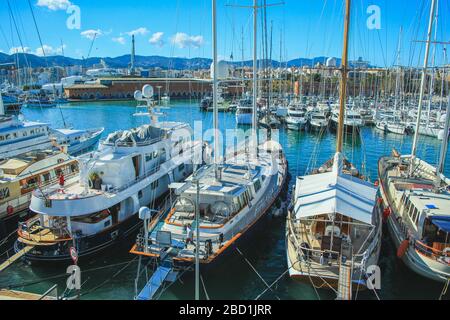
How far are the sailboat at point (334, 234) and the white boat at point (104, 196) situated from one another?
29.4 ft

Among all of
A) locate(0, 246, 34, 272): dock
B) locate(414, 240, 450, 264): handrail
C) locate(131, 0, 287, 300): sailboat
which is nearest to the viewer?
locate(414, 240, 450, 264): handrail

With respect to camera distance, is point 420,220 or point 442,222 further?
point 420,220

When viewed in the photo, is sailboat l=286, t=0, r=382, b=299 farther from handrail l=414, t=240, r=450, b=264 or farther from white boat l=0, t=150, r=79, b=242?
white boat l=0, t=150, r=79, b=242

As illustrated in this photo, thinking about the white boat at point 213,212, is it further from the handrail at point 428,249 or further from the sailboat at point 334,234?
the handrail at point 428,249

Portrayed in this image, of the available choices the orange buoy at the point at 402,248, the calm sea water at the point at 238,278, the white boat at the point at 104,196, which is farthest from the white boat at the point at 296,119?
the orange buoy at the point at 402,248

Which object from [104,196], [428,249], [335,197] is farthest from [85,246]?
[428,249]

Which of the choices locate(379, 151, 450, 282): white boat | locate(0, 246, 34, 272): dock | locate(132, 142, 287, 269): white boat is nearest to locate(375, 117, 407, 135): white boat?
locate(379, 151, 450, 282): white boat

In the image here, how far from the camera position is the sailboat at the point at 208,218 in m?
14.8

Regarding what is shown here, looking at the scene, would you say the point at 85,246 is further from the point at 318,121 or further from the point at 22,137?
the point at 318,121

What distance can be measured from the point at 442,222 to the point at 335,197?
15.8 ft

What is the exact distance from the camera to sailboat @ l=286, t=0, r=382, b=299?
13.5 metres

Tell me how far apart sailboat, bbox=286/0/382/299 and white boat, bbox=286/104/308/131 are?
129ft

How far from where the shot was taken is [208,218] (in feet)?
56.5
